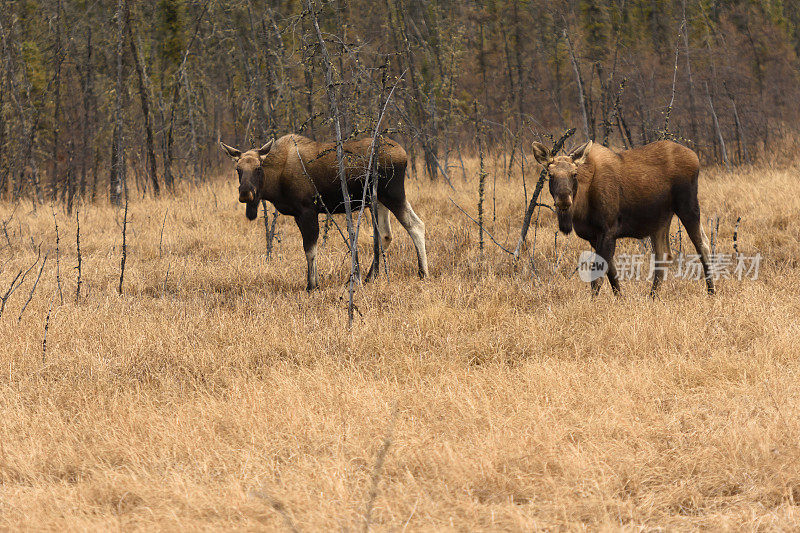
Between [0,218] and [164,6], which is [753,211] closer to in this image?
[0,218]

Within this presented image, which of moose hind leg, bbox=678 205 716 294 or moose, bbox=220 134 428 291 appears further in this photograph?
moose, bbox=220 134 428 291

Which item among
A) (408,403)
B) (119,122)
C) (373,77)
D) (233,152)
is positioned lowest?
(408,403)

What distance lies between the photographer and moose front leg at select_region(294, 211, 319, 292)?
9.29m

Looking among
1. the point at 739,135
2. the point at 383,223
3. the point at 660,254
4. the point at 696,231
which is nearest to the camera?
the point at 696,231

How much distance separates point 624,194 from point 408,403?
3818 mm

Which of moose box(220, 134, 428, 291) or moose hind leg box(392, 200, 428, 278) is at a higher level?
moose box(220, 134, 428, 291)

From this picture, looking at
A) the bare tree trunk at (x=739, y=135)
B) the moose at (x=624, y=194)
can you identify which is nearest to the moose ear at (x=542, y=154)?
the moose at (x=624, y=194)

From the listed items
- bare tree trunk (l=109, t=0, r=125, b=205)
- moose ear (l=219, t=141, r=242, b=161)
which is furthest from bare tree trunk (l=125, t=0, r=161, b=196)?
moose ear (l=219, t=141, r=242, b=161)

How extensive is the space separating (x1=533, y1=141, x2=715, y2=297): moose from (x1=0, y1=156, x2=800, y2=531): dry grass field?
56cm

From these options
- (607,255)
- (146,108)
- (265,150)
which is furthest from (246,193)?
(146,108)

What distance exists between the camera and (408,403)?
5.20 meters

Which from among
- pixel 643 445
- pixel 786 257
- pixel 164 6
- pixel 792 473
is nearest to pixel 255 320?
pixel 643 445

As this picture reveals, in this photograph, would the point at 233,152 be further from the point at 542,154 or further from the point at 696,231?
the point at 696,231

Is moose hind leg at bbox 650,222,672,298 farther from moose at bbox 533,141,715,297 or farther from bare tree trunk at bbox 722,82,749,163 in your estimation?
bare tree trunk at bbox 722,82,749,163
